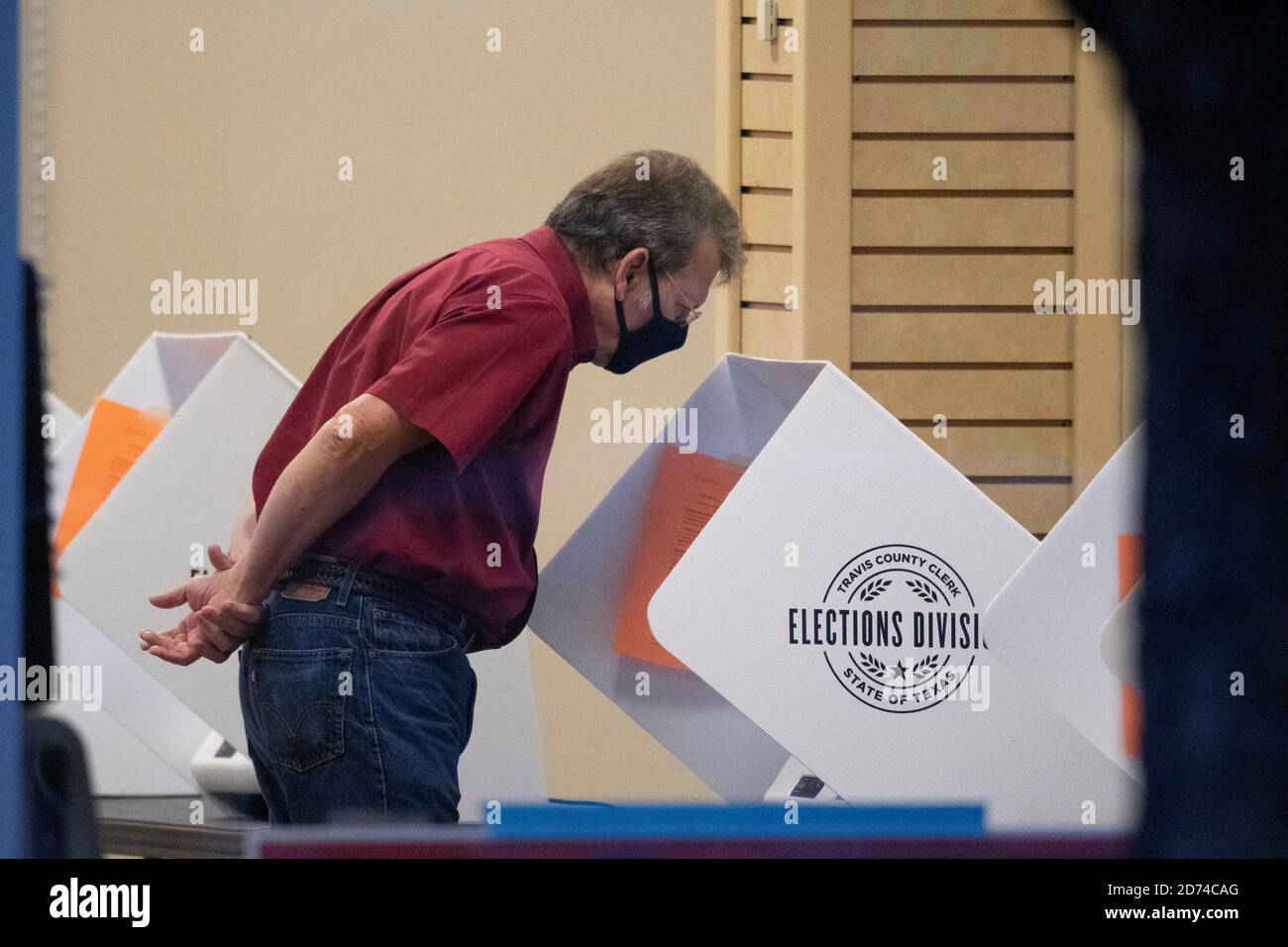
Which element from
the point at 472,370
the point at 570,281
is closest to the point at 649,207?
the point at 570,281

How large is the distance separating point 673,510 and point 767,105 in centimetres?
60

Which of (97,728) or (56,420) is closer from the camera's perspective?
(56,420)

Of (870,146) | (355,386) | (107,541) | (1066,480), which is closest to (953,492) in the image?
(1066,480)

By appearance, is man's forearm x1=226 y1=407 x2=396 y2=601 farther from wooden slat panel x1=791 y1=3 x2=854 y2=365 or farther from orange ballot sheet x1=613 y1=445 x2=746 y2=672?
wooden slat panel x1=791 y1=3 x2=854 y2=365

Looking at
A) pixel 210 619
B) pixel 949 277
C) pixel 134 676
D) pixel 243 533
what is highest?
pixel 949 277

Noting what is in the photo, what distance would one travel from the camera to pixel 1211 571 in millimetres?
1428

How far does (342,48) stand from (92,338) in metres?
0.53

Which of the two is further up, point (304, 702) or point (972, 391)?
point (972, 391)

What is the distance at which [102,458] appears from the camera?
2594mm

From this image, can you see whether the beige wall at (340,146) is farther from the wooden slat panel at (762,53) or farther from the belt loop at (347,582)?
the belt loop at (347,582)

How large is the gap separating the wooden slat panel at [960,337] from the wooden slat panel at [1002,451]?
0.10 meters
